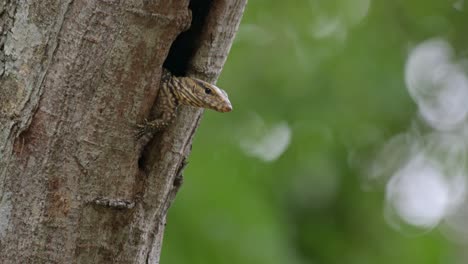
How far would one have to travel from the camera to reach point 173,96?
11.4ft

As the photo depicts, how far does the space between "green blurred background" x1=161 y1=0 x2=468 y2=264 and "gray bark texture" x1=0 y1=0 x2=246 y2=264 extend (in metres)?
2.33

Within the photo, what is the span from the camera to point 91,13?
3295mm

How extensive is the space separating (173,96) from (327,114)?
301 cm

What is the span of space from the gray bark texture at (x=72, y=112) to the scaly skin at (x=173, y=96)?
0.16ft

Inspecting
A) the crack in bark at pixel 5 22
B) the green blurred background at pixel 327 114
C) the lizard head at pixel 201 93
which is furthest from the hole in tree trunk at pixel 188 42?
the green blurred background at pixel 327 114

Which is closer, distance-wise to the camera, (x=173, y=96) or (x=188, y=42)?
(x=173, y=96)

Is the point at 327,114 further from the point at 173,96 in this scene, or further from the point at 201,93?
the point at 173,96

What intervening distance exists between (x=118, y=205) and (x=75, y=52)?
0.57m

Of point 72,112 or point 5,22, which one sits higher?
point 5,22

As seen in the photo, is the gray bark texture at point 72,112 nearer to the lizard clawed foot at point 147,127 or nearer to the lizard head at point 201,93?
the lizard clawed foot at point 147,127

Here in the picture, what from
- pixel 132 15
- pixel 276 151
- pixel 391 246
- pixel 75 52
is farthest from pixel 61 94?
pixel 391 246

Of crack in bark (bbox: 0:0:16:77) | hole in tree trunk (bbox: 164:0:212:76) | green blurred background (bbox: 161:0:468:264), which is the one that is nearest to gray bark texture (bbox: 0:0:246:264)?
crack in bark (bbox: 0:0:16:77)

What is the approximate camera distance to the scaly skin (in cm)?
346

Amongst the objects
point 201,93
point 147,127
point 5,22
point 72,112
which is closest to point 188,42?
point 201,93
